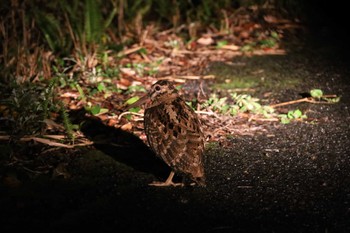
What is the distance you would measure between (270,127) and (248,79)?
1742 millimetres


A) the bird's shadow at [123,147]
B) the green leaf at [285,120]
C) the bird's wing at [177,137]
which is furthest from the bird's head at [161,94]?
the green leaf at [285,120]

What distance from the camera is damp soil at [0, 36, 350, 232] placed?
Result: 3.84m

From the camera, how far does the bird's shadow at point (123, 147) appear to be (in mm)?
4918

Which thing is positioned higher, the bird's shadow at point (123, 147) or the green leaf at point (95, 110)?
the green leaf at point (95, 110)

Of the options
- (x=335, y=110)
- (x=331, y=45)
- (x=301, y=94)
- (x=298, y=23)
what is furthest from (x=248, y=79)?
(x=298, y=23)

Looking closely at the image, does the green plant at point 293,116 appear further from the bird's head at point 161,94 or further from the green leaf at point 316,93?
the bird's head at point 161,94

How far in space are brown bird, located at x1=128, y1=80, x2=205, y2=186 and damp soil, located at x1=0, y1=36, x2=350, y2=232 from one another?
0.25m

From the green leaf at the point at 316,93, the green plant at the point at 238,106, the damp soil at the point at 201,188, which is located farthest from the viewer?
the green leaf at the point at 316,93

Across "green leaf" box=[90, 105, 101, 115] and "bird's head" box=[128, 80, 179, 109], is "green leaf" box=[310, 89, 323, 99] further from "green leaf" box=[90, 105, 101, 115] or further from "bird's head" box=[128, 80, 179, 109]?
"green leaf" box=[90, 105, 101, 115]

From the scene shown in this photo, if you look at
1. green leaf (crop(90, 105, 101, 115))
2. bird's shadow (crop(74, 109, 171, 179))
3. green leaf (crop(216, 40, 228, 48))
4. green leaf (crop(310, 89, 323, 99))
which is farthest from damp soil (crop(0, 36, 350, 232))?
green leaf (crop(216, 40, 228, 48))

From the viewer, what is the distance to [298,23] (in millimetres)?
9695

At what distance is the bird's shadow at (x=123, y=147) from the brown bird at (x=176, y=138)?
1.35 feet

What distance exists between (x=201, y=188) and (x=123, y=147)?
4.05 feet

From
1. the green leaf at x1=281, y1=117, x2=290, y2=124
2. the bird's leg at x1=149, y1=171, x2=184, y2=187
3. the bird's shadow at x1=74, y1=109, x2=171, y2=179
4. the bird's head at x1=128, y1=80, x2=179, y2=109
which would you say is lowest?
the bird's shadow at x1=74, y1=109, x2=171, y2=179
